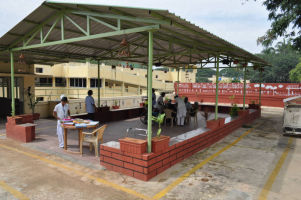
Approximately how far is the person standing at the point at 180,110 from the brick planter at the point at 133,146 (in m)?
4.62

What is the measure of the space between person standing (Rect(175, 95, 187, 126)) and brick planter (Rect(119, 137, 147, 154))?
15.2 ft

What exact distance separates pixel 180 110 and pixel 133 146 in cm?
493

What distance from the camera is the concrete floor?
3725 mm

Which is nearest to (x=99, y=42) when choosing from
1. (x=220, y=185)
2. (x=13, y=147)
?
(x=13, y=147)

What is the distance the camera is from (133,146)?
4234 millimetres

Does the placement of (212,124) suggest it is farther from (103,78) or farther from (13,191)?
(103,78)

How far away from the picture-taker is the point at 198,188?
393 cm

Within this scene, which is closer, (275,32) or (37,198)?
(37,198)

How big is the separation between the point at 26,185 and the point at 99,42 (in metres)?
5.42

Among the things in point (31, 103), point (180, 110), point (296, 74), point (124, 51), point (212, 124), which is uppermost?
point (296, 74)

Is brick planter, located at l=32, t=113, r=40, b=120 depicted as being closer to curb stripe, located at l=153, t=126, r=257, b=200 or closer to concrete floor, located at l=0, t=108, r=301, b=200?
concrete floor, located at l=0, t=108, r=301, b=200

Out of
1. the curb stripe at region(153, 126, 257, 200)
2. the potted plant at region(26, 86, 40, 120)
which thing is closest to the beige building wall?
the potted plant at region(26, 86, 40, 120)

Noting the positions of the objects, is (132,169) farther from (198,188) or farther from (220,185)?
(220,185)

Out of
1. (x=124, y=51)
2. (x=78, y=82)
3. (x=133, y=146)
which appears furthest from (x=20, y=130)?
(x=78, y=82)
